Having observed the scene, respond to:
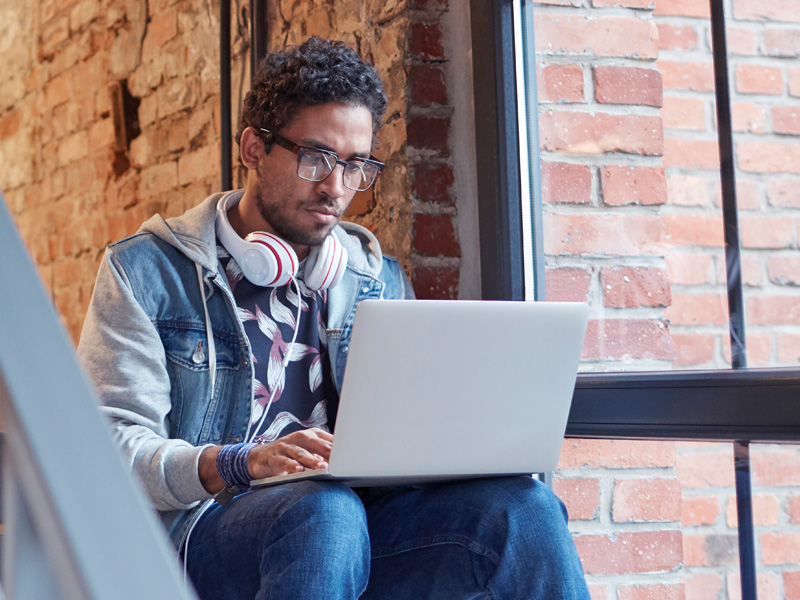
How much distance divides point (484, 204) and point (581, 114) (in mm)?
264

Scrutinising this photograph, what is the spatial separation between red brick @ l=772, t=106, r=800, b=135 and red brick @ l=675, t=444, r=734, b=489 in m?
0.48

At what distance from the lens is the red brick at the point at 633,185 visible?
157 centimetres

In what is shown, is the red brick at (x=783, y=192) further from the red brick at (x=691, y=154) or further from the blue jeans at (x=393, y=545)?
the blue jeans at (x=393, y=545)

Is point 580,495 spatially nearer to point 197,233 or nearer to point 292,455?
point 292,455

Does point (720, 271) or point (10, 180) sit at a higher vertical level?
point (10, 180)

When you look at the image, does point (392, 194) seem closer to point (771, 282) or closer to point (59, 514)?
point (771, 282)

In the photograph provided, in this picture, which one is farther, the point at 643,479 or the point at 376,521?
the point at 643,479

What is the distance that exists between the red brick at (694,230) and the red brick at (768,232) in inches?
2.0

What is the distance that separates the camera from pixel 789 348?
1.28 metres

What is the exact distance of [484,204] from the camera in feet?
6.09

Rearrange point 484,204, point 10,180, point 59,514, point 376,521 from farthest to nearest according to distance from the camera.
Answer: point 10,180, point 484,204, point 376,521, point 59,514

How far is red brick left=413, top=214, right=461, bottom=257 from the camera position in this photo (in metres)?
1.89

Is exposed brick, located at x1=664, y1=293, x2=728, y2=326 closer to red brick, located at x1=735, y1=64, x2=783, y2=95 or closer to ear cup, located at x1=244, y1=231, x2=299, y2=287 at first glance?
red brick, located at x1=735, y1=64, x2=783, y2=95

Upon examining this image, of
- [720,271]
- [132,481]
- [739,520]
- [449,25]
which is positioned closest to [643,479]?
[739,520]
